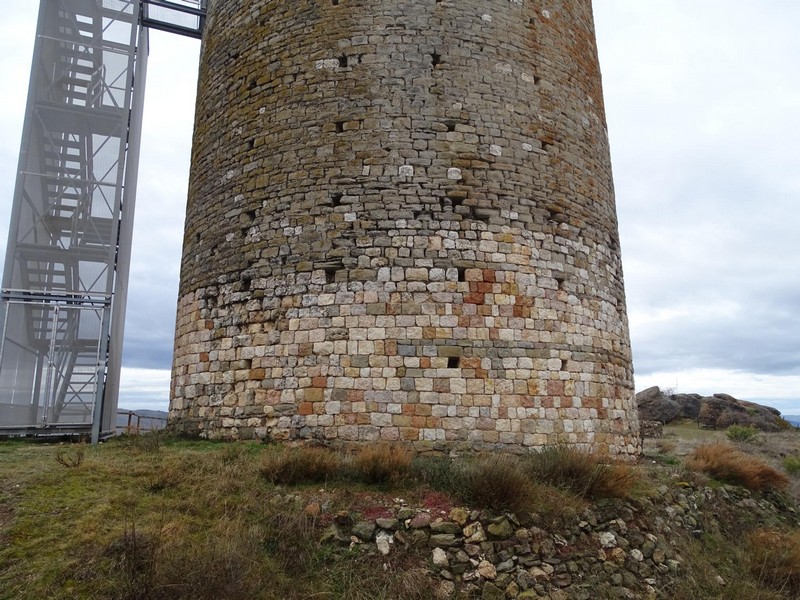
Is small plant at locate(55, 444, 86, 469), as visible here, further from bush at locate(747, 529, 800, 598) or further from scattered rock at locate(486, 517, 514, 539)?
bush at locate(747, 529, 800, 598)

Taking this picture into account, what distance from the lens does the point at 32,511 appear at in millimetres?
5523

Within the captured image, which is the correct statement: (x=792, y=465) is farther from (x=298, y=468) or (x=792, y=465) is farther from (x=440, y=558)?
(x=298, y=468)

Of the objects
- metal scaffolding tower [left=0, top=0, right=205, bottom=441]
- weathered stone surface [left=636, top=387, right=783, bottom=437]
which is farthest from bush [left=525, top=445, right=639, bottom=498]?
weathered stone surface [left=636, top=387, right=783, bottom=437]

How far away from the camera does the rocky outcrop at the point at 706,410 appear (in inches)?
898

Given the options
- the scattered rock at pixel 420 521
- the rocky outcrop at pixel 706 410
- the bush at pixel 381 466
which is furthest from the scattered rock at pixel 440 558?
the rocky outcrop at pixel 706 410

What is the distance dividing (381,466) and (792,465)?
1060 cm

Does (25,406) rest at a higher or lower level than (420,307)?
lower

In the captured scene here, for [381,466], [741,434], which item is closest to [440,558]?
[381,466]

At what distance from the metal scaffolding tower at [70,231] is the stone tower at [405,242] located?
2.03m

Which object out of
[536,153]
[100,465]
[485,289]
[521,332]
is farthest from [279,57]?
[100,465]

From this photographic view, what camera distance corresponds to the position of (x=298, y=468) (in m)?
6.64

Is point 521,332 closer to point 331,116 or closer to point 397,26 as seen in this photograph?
point 331,116

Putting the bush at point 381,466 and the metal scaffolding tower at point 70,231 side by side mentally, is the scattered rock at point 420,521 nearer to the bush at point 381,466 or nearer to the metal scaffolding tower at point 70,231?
the bush at point 381,466

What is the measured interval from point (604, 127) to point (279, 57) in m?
6.25
